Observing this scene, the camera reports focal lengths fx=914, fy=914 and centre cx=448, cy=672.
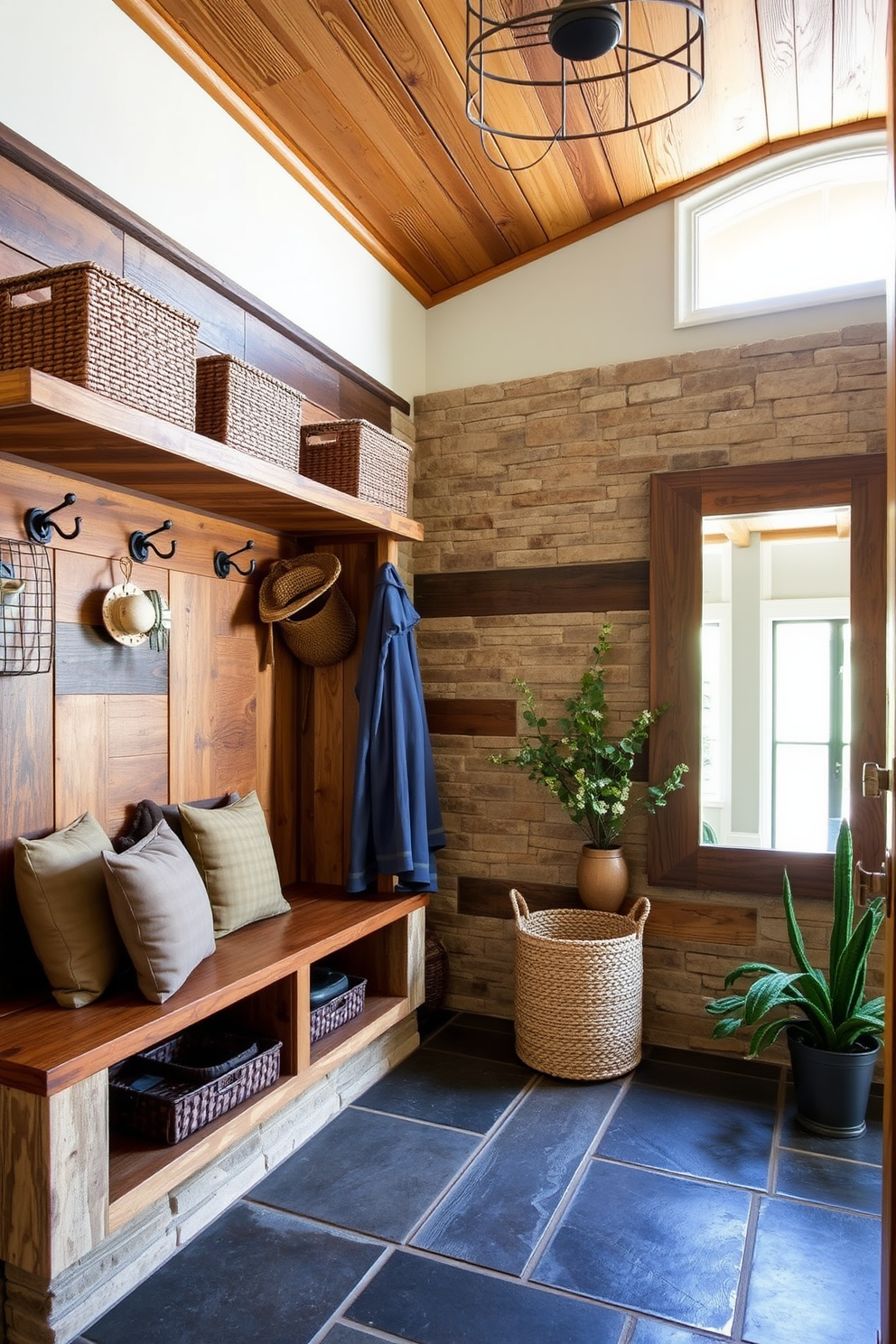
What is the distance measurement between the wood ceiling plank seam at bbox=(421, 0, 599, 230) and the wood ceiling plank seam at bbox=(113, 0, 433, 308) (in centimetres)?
57

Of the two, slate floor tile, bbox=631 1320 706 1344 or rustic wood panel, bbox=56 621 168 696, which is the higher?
rustic wood panel, bbox=56 621 168 696

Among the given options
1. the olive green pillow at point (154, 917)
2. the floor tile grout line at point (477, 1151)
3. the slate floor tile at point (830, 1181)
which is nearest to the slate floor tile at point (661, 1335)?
the floor tile grout line at point (477, 1151)

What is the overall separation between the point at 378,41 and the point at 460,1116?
3109 mm

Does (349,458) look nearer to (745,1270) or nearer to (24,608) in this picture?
(24,608)

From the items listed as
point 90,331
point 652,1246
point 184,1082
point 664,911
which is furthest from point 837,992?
point 90,331

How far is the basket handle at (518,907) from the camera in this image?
10.8 feet

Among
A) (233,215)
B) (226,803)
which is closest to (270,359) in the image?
(233,215)

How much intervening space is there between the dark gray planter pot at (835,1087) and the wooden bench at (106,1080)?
4.43 feet

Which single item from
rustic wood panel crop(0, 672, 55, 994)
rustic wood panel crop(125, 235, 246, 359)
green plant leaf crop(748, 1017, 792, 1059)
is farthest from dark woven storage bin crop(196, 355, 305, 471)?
green plant leaf crop(748, 1017, 792, 1059)

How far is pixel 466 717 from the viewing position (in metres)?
3.70

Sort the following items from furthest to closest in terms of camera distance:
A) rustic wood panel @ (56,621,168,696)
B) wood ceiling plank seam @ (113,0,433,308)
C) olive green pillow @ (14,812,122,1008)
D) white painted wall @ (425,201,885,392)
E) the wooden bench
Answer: white painted wall @ (425,201,885,392) → wood ceiling plank seam @ (113,0,433,308) → rustic wood panel @ (56,621,168,696) → olive green pillow @ (14,812,122,1008) → the wooden bench

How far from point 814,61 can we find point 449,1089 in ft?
11.2

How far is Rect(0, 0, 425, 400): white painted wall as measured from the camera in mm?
2059

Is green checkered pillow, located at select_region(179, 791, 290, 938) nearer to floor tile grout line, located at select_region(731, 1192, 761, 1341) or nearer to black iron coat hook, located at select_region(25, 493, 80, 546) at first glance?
black iron coat hook, located at select_region(25, 493, 80, 546)
